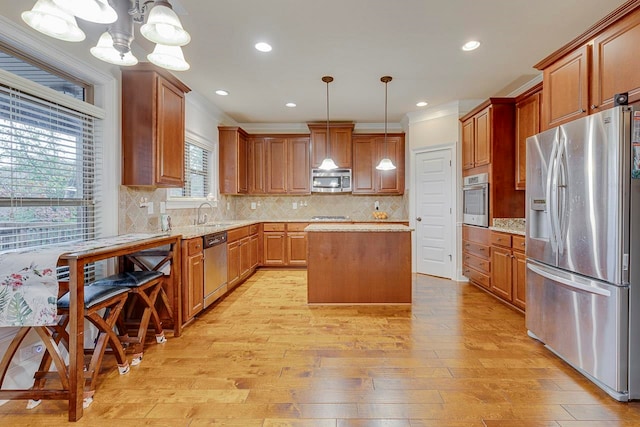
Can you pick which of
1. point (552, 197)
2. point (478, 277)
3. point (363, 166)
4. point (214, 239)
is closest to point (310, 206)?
point (363, 166)

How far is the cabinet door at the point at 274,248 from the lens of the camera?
17.7 ft

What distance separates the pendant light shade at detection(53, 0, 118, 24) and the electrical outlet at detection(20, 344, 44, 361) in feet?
6.72

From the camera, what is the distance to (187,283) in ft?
9.29

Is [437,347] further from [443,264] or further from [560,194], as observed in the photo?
[443,264]

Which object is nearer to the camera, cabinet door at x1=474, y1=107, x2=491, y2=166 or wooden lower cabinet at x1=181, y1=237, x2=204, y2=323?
wooden lower cabinet at x1=181, y1=237, x2=204, y2=323

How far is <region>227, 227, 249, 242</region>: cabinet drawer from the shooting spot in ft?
13.0

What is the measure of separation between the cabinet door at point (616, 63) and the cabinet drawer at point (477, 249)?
6.76ft

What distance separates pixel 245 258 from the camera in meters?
4.62

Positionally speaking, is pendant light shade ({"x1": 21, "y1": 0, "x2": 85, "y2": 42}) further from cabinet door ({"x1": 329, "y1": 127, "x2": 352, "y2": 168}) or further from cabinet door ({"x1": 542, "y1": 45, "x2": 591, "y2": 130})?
cabinet door ({"x1": 329, "y1": 127, "x2": 352, "y2": 168})

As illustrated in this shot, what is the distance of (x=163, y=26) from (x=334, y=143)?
164 inches

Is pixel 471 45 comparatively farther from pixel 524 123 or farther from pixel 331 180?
pixel 331 180

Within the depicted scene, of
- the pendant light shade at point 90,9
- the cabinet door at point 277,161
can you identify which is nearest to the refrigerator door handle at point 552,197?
the pendant light shade at point 90,9

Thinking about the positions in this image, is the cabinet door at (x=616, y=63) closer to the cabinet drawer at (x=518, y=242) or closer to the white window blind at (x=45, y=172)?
the cabinet drawer at (x=518, y=242)

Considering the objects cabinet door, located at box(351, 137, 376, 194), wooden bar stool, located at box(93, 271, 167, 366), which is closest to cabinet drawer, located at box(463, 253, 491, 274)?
cabinet door, located at box(351, 137, 376, 194)
